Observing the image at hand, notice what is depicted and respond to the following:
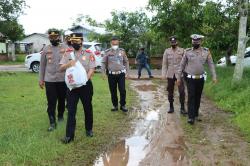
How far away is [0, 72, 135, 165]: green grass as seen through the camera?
5.92m

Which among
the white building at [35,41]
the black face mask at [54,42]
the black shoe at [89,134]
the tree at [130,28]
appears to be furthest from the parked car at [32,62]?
the white building at [35,41]

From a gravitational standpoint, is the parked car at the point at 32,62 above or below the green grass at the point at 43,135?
above

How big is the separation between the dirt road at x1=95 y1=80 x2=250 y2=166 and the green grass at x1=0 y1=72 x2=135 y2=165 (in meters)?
0.30

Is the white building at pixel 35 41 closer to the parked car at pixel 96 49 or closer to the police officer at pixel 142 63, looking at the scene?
the parked car at pixel 96 49

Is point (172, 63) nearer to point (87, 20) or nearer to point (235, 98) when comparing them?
point (235, 98)

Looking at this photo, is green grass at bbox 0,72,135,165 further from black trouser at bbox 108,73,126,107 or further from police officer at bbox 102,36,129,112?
police officer at bbox 102,36,129,112

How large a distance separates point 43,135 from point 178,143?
2.30m

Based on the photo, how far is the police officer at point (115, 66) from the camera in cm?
962

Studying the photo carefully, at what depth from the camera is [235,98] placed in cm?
1076

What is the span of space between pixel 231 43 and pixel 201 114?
7484mm

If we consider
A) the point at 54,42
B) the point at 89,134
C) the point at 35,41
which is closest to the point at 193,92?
the point at 89,134

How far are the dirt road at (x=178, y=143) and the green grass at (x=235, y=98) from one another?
0.23m

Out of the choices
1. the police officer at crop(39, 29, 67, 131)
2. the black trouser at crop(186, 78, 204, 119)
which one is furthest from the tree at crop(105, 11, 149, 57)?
the police officer at crop(39, 29, 67, 131)

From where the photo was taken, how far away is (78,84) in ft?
21.9
